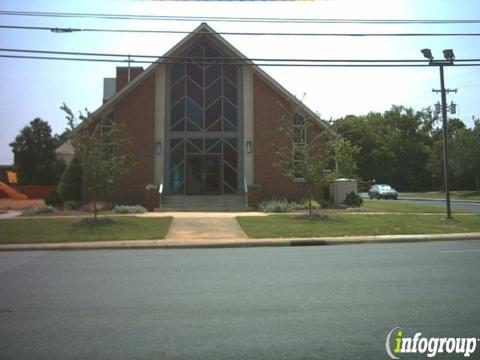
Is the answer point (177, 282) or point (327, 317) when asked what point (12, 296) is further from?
point (327, 317)

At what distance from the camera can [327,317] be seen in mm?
6574

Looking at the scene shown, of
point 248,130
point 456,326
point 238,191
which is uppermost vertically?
point 248,130

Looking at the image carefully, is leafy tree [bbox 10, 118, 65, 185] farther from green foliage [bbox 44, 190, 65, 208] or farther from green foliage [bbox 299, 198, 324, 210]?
green foliage [bbox 299, 198, 324, 210]

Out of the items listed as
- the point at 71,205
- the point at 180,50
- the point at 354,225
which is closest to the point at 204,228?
the point at 354,225

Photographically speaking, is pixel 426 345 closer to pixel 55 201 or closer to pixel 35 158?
pixel 55 201

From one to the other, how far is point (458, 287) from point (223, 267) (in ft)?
15.4

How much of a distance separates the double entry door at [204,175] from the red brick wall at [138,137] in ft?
7.35

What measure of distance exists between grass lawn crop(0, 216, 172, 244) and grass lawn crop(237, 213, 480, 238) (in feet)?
11.3

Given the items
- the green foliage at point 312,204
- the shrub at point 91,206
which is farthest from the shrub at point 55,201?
the green foliage at point 312,204

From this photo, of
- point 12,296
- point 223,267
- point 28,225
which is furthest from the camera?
point 28,225

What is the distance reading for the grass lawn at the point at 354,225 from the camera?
17781 mm

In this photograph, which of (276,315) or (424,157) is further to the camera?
(424,157)

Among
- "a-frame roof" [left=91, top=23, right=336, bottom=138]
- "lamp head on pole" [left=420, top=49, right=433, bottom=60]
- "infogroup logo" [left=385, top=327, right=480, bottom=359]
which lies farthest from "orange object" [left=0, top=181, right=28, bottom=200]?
"infogroup logo" [left=385, top=327, right=480, bottom=359]

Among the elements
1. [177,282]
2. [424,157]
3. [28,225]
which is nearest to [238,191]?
[28,225]
